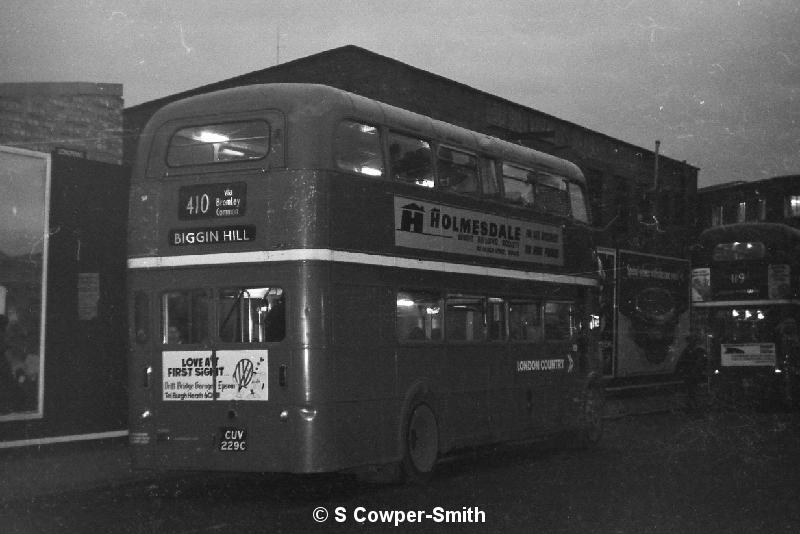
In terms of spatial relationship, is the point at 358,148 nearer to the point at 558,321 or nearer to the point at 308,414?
the point at 308,414

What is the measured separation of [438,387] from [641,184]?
Answer: 2629 cm

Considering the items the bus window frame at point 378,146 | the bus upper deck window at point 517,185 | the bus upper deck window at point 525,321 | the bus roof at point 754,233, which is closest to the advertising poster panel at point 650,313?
the bus roof at point 754,233

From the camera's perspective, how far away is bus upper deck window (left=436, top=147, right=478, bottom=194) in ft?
42.7

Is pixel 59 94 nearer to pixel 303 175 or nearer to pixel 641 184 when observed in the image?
pixel 303 175

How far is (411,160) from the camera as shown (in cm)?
1241

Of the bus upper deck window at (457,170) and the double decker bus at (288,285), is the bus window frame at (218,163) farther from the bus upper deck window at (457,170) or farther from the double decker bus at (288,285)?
the bus upper deck window at (457,170)

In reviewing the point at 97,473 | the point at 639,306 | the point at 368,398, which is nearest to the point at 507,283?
the point at 368,398

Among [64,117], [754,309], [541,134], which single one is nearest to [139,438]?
[64,117]

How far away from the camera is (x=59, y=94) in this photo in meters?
18.5

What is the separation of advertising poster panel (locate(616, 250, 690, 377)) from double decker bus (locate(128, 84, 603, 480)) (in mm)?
19447

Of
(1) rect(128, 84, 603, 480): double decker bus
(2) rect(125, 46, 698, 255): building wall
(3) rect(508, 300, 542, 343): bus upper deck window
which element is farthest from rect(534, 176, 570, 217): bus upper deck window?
(2) rect(125, 46, 698, 255): building wall

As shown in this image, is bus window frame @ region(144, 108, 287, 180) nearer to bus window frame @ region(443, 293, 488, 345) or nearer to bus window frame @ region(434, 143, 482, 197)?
bus window frame @ region(434, 143, 482, 197)

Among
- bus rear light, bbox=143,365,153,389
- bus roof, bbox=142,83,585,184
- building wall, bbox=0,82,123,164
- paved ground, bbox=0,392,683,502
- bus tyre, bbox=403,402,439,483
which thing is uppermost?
building wall, bbox=0,82,123,164

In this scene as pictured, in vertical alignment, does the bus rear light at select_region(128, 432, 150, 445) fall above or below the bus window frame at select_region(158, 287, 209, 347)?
below
